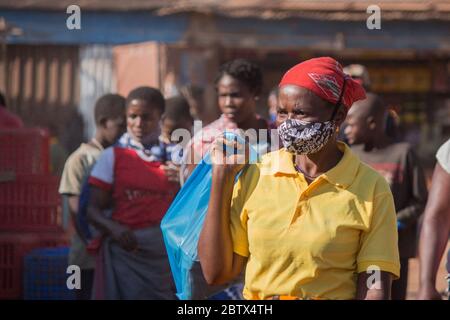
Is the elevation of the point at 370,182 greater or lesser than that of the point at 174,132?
lesser

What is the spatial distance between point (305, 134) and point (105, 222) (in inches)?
111

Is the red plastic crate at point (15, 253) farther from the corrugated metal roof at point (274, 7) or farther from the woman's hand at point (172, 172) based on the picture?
the corrugated metal roof at point (274, 7)

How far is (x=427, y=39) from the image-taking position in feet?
45.6

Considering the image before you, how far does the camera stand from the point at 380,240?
3.39 meters

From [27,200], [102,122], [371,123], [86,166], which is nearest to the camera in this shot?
[371,123]

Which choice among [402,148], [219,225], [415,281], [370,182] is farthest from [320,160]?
[415,281]

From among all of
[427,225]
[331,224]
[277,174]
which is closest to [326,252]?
[331,224]

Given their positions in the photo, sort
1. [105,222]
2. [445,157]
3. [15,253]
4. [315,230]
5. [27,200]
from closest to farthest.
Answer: [315,230], [445,157], [105,222], [27,200], [15,253]

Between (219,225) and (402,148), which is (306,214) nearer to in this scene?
(219,225)

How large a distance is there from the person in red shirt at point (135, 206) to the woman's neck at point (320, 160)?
2.52 m

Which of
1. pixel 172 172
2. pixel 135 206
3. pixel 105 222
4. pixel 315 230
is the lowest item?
pixel 105 222
